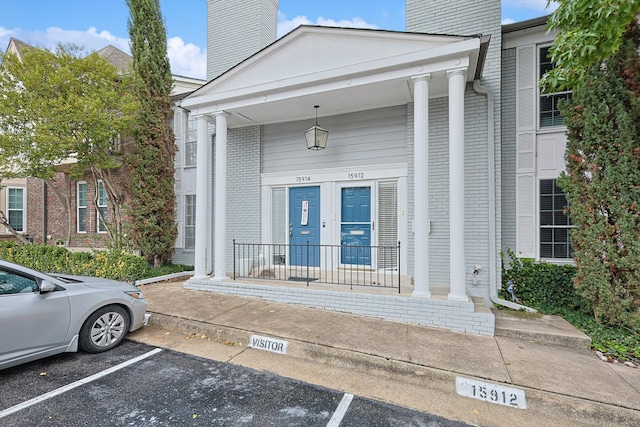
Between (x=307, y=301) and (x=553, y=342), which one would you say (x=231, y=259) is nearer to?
(x=307, y=301)

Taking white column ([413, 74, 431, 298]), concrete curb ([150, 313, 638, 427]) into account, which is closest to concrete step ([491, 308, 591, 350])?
white column ([413, 74, 431, 298])

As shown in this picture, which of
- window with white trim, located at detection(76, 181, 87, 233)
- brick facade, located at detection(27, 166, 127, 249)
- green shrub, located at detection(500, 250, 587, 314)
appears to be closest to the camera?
green shrub, located at detection(500, 250, 587, 314)

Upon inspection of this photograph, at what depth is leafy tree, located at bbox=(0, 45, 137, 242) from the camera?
758cm

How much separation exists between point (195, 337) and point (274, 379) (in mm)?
1850

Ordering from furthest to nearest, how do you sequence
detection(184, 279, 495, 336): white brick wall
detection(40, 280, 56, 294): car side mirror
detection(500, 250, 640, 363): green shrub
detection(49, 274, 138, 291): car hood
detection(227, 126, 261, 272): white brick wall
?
detection(227, 126, 261, 272): white brick wall
detection(500, 250, 640, 363): green shrub
detection(184, 279, 495, 336): white brick wall
detection(49, 274, 138, 291): car hood
detection(40, 280, 56, 294): car side mirror

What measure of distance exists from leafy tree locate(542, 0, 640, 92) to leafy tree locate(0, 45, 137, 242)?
891 centimetres

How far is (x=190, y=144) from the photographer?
9602 mm

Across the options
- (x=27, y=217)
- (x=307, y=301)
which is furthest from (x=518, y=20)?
(x=27, y=217)

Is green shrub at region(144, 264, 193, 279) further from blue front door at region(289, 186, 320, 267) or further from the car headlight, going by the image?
the car headlight

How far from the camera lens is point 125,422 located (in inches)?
105

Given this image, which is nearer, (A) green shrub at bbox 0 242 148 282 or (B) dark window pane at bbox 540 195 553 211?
(B) dark window pane at bbox 540 195 553 211

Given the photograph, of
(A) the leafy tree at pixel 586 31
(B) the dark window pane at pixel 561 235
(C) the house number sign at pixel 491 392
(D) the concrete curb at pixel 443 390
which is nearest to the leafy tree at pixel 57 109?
(D) the concrete curb at pixel 443 390

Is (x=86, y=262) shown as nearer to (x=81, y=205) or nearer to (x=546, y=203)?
(x=81, y=205)

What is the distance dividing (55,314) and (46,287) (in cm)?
34
